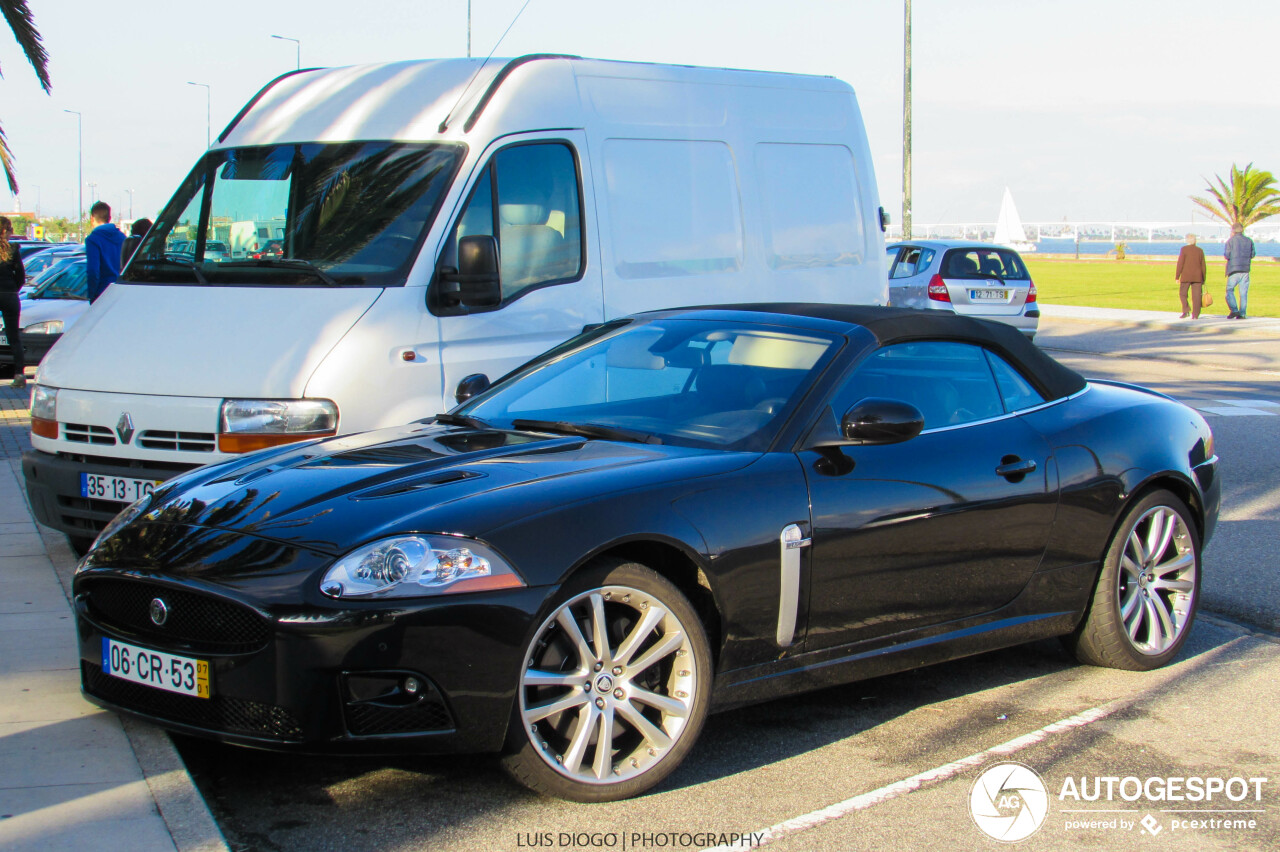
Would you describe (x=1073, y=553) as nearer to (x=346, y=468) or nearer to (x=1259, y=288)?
(x=346, y=468)

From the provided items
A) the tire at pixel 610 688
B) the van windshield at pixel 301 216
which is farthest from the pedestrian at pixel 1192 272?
the tire at pixel 610 688

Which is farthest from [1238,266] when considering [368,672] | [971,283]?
[368,672]

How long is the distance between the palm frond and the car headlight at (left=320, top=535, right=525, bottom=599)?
16.9ft

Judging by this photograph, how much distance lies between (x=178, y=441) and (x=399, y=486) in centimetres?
267

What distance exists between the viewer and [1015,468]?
16.3 feet

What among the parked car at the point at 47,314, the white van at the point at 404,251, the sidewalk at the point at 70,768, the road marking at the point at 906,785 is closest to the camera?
the sidewalk at the point at 70,768

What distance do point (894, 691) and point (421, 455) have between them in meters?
2.01

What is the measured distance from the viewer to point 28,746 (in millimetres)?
4117

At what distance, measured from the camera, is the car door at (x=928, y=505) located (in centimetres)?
442

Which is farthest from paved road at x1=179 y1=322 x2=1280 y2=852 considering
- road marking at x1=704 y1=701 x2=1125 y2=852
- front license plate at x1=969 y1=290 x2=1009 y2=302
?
front license plate at x1=969 y1=290 x2=1009 y2=302

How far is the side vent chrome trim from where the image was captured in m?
4.24

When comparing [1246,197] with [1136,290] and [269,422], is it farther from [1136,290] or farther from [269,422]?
[269,422]

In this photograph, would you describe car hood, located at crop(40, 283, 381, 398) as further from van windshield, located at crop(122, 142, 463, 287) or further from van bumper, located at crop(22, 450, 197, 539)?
van bumper, located at crop(22, 450, 197, 539)

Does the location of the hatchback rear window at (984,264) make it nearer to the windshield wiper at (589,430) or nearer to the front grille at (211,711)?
the windshield wiper at (589,430)
